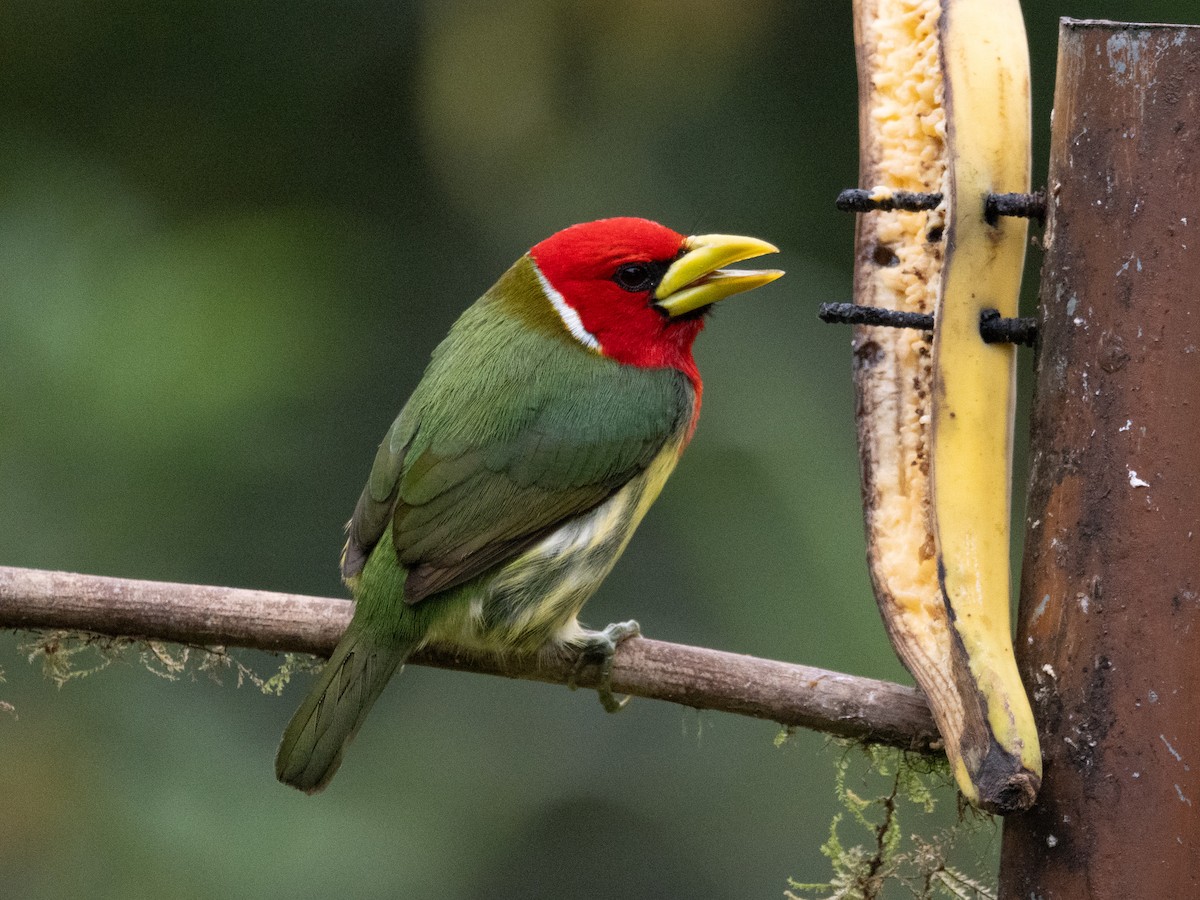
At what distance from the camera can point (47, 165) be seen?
12.8ft

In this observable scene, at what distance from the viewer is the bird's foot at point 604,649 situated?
8.41 ft

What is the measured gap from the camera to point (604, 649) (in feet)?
8.57

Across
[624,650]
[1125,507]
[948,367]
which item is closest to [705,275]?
[624,650]

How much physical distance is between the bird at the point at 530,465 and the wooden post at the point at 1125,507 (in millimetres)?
831

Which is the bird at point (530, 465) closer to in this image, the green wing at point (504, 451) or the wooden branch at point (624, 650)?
the green wing at point (504, 451)

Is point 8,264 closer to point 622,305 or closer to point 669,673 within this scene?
point 622,305

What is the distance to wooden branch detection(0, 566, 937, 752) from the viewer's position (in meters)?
2.29

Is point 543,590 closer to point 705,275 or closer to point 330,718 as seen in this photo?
point 330,718

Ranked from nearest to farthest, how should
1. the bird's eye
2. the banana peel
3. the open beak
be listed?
1. the banana peel
2. the open beak
3. the bird's eye

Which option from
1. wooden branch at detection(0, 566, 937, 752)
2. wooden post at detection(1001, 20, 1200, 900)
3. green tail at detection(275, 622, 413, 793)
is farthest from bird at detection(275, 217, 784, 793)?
wooden post at detection(1001, 20, 1200, 900)

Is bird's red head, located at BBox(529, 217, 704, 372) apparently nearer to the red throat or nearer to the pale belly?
the red throat

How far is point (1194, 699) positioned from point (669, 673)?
818 mm

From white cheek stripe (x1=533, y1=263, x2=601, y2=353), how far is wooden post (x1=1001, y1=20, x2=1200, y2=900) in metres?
1.15

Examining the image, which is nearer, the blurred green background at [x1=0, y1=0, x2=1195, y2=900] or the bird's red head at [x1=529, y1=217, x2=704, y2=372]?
the bird's red head at [x1=529, y1=217, x2=704, y2=372]
